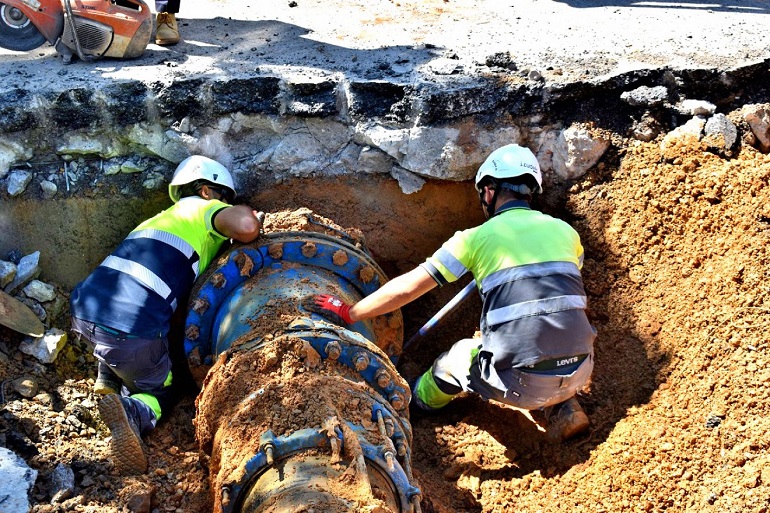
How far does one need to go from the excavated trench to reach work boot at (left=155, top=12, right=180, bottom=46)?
3.15 feet

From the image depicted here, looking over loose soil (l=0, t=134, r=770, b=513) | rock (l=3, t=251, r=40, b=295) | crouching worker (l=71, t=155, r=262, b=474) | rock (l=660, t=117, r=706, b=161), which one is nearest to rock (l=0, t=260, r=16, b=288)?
rock (l=3, t=251, r=40, b=295)

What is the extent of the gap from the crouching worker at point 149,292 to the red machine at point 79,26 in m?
1.39

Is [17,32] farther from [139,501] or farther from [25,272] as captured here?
[139,501]

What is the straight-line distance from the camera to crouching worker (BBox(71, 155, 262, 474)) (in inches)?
Answer: 155

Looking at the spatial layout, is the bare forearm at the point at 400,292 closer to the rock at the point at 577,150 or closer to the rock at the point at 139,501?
the rock at the point at 139,501

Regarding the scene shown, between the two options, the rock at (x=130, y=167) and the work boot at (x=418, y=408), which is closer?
the work boot at (x=418, y=408)

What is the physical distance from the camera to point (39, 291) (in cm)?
440

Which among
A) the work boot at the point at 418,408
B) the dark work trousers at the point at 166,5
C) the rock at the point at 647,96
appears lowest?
the work boot at the point at 418,408

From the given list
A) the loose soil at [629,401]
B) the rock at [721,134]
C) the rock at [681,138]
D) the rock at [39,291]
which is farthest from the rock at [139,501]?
the rock at [721,134]

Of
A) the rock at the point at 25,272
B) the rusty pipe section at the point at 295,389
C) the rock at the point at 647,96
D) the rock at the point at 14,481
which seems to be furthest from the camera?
the rock at the point at 647,96

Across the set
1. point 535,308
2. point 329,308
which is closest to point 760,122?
point 535,308

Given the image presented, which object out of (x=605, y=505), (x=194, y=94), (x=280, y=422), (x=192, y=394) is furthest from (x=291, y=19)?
(x=605, y=505)

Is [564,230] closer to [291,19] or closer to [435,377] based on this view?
[435,377]

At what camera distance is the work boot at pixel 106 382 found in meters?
4.21
